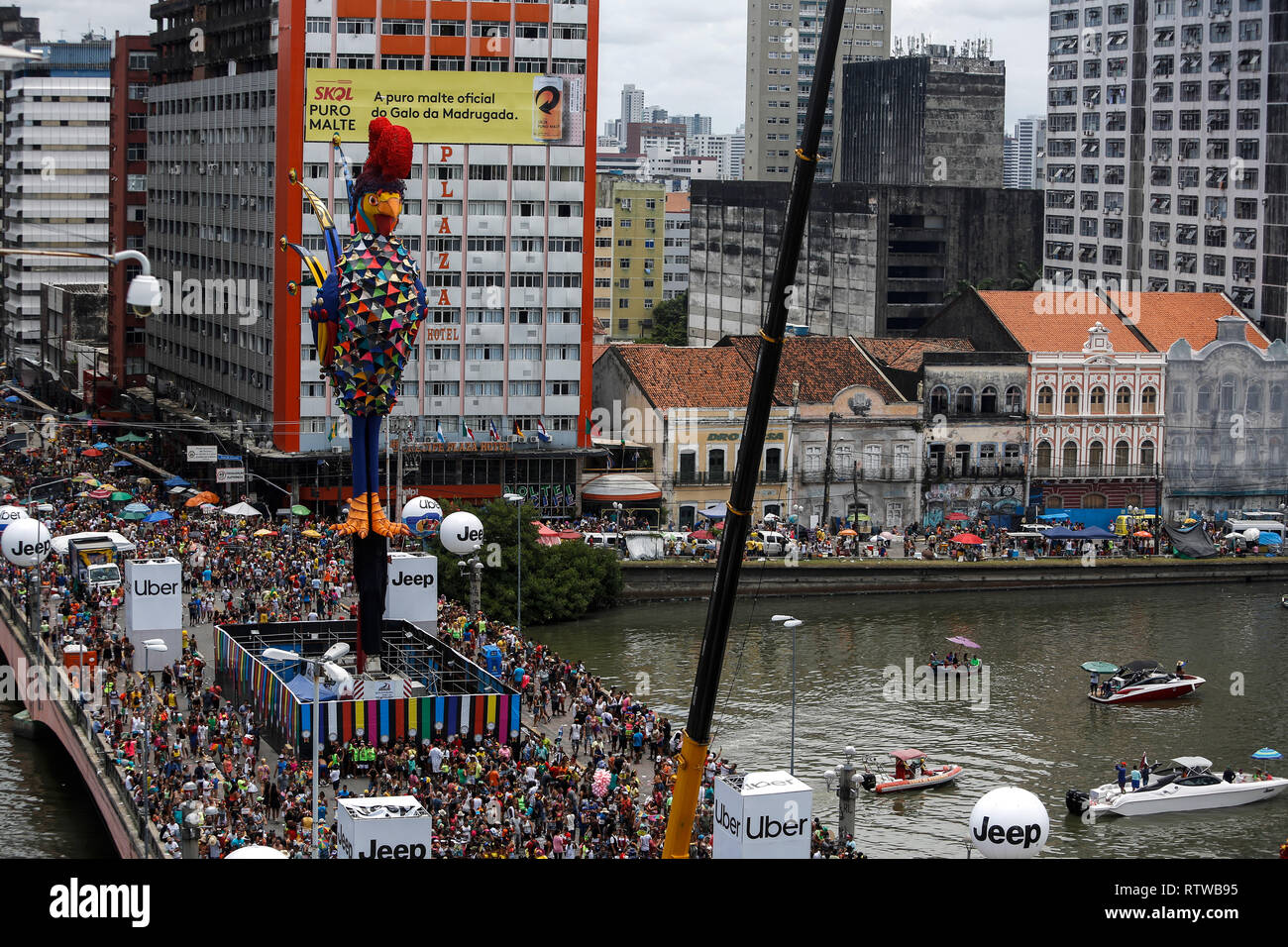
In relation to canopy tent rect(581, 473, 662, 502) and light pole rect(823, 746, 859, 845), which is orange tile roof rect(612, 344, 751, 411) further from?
light pole rect(823, 746, 859, 845)

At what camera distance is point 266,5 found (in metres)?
84.0

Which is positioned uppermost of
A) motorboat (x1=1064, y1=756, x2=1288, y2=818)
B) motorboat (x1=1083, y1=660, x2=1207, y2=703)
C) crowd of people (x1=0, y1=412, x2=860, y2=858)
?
crowd of people (x1=0, y1=412, x2=860, y2=858)

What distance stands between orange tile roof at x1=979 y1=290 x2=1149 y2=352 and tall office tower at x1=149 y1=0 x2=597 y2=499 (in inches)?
717

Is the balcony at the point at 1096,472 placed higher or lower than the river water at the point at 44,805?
higher

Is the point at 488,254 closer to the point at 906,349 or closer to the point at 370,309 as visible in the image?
the point at 906,349

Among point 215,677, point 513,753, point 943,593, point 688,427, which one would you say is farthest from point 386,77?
point 513,753

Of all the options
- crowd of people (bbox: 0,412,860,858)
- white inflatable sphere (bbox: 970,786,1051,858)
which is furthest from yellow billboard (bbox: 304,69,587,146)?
white inflatable sphere (bbox: 970,786,1051,858)

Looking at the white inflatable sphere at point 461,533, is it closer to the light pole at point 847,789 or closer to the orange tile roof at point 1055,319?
the light pole at point 847,789

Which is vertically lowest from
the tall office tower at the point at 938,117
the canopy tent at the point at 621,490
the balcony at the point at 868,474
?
the canopy tent at the point at 621,490

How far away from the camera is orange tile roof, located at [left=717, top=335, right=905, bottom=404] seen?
8512cm

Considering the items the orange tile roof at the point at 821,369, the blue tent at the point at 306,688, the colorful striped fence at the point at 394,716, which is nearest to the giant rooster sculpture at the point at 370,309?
the blue tent at the point at 306,688

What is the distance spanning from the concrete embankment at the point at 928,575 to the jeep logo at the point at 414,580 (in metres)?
21.9

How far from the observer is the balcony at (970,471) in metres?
86.5

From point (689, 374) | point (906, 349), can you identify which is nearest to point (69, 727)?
point (689, 374)
